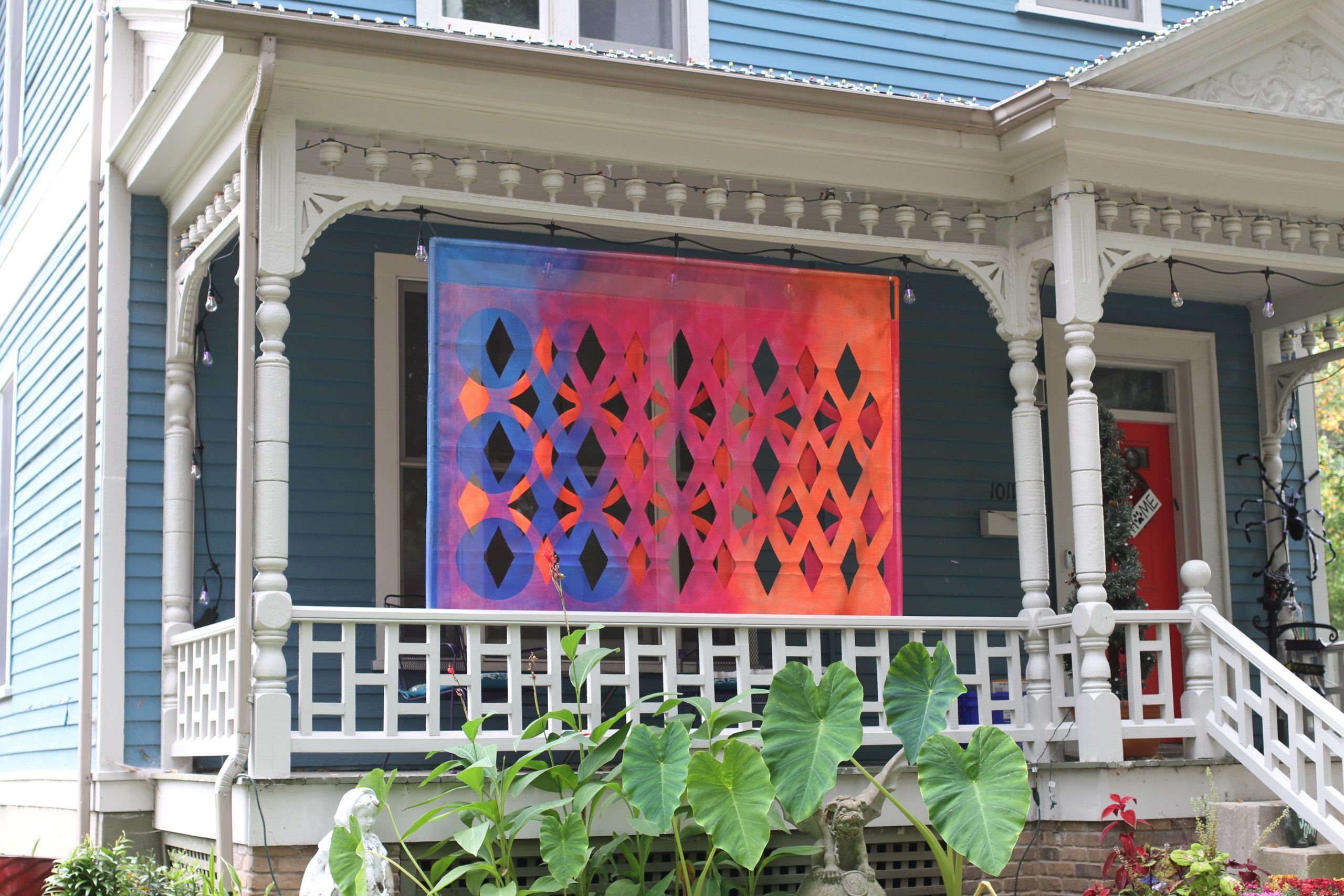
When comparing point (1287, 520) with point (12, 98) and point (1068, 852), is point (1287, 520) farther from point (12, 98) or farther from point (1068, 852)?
point (12, 98)

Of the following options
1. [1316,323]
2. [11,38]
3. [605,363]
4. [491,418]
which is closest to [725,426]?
[605,363]

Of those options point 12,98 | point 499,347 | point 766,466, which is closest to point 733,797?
point 766,466

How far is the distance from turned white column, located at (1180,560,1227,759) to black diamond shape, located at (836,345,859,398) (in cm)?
191

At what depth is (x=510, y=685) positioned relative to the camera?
6.54 m

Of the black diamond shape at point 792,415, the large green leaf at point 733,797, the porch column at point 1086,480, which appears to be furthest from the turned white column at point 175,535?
the porch column at point 1086,480

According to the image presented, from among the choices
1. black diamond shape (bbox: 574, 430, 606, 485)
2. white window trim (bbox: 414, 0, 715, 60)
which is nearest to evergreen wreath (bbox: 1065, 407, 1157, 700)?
black diamond shape (bbox: 574, 430, 606, 485)

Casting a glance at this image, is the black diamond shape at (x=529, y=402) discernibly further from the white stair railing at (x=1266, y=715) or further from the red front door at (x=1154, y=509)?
the red front door at (x=1154, y=509)

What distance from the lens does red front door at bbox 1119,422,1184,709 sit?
10242 millimetres

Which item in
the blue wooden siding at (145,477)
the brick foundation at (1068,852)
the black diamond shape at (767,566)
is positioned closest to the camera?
the brick foundation at (1068,852)

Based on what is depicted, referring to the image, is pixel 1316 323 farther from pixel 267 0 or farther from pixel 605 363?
pixel 267 0

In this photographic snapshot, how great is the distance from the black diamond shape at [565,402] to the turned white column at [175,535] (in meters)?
1.88

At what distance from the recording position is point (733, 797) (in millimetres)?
5840

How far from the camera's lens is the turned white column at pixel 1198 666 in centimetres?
710

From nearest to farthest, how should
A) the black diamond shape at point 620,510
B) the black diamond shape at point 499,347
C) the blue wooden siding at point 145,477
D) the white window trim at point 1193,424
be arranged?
1. the black diamond shape at point 620,510
2. the blue wooden siding at point 145,477
3. the black diamond shape at point 499,347
4. the white window trim at point 1193,424
